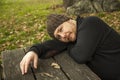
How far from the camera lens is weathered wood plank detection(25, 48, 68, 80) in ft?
8.57

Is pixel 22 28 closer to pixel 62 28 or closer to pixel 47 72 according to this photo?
pixel 62 28

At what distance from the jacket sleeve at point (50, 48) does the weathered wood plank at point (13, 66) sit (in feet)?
0.80

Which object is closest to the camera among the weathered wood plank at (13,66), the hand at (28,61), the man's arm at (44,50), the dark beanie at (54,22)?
the weathered wood plank at (13,66)

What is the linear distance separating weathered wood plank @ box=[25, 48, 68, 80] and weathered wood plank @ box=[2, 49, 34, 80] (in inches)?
3.2

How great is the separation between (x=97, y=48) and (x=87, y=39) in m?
0.16

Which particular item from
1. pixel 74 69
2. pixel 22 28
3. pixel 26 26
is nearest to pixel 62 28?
pixel 74 69

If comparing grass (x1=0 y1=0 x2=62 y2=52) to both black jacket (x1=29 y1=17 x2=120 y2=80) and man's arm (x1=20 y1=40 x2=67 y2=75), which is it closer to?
man's arm (x1=20 y1=40 x2=67 y2=75)

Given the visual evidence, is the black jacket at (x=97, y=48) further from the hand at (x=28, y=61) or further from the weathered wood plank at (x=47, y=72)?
the weathered wood plank at (x=47, y=72)

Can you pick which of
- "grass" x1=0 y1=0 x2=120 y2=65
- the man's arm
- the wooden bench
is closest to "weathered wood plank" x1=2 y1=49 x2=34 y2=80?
the wooden bench

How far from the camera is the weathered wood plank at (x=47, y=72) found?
261 cm

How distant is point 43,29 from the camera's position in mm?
8625

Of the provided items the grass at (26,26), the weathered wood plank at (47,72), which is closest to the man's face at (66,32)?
the weathered wood plank at (47,72)

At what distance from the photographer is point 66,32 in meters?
2.99

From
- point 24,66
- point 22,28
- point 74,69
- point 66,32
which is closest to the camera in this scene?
point 74,69
